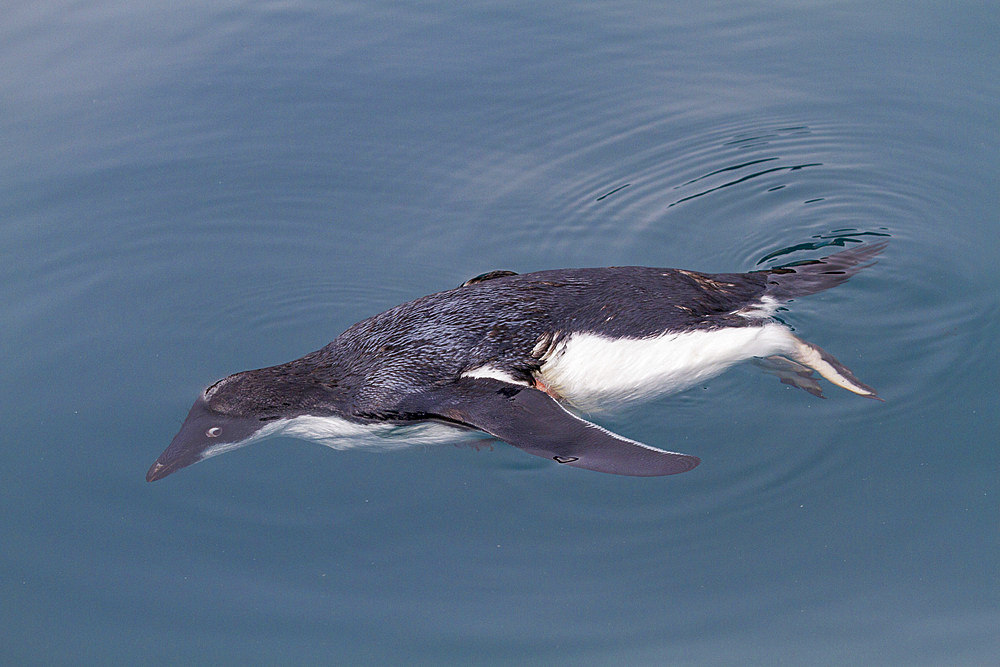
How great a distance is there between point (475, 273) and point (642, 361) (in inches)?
70.5

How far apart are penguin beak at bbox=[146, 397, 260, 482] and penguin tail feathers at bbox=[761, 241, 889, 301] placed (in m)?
3.10

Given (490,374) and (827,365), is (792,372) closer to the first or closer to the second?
(827,365)

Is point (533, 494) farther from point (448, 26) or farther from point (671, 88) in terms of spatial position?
point (448, 26)

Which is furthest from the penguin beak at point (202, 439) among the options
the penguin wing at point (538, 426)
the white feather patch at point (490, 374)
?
the white feather patch at point (490, 374)

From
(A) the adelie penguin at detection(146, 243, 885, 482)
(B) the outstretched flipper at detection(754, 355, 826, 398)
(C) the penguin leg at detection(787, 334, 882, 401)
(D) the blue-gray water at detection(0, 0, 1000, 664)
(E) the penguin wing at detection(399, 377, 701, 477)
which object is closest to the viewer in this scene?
(E) the penguin wing at detection(399, 377, 701, 477)

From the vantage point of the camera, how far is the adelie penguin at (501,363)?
480cm

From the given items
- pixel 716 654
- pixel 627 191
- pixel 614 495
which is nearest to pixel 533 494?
pixel 614 495

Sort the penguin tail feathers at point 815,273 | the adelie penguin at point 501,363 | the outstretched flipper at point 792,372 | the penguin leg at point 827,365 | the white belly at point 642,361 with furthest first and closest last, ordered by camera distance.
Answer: the penguin tail feathers at point 815,273 < the outstretched flipper at point 792,372 < the penguin leg at point 827,365 < the white belly at point 642,361 < the adelie penguin at point 501,363

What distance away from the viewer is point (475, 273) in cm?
643

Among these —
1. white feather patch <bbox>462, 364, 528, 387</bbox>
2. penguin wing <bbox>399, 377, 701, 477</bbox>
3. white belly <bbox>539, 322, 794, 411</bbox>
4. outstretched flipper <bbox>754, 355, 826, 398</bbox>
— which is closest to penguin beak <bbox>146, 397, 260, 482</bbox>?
penguin wing <bbox>399, 377, 701, 477</bbox>

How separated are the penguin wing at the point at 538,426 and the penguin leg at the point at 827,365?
132cm

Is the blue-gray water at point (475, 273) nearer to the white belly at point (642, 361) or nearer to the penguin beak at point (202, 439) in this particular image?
the white belly at point (642, 361)

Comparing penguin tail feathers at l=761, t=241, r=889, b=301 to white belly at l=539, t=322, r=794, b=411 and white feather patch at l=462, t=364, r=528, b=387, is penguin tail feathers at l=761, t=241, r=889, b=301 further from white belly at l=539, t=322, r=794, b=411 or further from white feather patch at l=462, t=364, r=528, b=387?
white feather patch at l=462, t=364, r=528, b=387

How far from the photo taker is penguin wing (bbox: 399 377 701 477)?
13.8 feet
